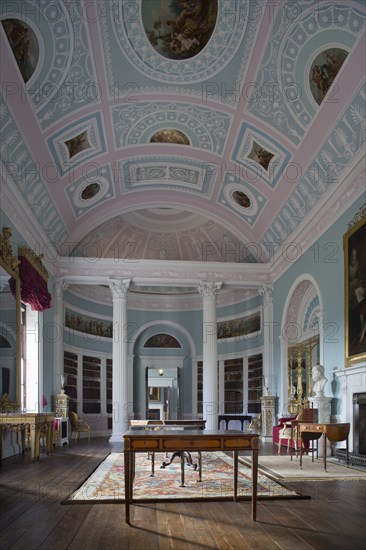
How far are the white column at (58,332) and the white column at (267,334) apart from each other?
6833 mm

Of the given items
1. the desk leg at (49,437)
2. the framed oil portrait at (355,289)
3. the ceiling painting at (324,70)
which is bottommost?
the desk leg at (49,437)

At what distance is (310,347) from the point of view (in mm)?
17656

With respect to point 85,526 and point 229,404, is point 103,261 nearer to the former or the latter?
point 229,404

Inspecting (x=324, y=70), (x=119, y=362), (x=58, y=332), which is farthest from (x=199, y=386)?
(x=324, y=70)

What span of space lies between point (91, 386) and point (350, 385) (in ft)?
44.9

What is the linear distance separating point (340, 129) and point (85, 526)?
30.6ft

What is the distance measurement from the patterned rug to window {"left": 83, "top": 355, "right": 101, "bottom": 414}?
1251 centimetres

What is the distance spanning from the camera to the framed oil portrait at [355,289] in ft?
39.1

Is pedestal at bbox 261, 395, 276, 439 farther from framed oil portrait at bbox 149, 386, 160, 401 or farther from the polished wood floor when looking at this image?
the polished wood floor

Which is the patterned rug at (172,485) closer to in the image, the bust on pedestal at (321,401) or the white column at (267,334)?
the bust on pedestal at (321,401)

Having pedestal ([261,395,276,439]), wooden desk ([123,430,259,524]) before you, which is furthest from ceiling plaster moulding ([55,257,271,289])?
wooden desk ([123,430,259,524])

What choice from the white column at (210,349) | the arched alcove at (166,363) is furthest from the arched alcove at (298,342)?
the arched alcove at (166,363)

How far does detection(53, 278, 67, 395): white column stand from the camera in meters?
19.0

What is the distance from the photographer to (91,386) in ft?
78.3
